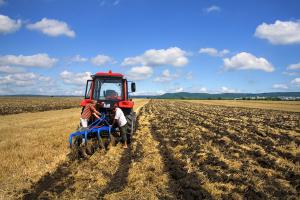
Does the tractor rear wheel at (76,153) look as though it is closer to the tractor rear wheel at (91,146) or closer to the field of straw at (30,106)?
the tractor rear wheel at (91,146)

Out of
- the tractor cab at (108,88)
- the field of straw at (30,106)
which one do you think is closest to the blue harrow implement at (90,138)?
the tractor cab at (108,88)

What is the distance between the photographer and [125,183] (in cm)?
652

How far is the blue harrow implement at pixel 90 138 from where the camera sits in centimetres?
932

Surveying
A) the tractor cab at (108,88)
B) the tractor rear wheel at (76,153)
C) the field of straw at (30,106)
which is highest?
the tractor cab at (108,88)

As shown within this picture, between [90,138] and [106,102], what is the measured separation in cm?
143

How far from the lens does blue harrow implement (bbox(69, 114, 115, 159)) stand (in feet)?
30.6

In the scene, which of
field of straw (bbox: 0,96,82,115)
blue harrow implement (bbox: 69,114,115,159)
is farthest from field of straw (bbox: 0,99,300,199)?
field of straw (bbox: 0,96,82,115)

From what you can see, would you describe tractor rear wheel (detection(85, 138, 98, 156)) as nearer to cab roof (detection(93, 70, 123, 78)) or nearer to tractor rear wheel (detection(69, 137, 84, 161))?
tractor rear wheel (detection(69, 137, 84, 161))

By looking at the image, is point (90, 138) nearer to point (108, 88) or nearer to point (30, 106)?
point (108, 88)

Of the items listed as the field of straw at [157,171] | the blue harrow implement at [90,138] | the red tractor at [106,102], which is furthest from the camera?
the red tractor at [106,102]

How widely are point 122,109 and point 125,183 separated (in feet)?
17.3

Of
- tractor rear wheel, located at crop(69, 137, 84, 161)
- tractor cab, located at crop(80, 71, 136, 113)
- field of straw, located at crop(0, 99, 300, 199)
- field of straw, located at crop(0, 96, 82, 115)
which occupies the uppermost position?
tractor cab, located at crop(80, 71, 136, 113)

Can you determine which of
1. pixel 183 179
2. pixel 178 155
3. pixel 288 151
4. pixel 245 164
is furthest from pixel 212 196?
pixel 288 151

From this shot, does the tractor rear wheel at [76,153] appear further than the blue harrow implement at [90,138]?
No
